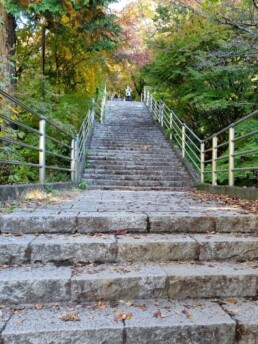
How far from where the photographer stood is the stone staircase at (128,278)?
162 cm

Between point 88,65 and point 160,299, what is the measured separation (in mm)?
7670

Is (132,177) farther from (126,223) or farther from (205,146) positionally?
(126,223)

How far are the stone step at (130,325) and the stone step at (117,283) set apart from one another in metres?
0.09

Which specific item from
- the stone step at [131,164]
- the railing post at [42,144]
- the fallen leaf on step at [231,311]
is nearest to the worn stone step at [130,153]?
the stone step at [131,164]

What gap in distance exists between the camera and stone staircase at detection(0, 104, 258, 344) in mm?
1618

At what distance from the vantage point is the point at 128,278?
1924 millimetres

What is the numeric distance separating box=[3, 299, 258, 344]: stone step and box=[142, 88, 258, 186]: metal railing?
283 cm

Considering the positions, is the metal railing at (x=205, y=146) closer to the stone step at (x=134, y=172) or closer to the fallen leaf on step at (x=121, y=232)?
the stone step at (x=134, y=172)

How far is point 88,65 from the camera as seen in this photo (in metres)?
8.48

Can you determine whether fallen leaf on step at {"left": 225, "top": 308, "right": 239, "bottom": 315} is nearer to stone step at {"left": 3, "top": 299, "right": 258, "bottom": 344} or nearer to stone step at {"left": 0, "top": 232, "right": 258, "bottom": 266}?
stone step at {"left": 3, "top": 299, "right": 258, "bottom": 344}

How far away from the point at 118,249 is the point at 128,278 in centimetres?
30

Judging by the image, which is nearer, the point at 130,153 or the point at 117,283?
the point at 117,283

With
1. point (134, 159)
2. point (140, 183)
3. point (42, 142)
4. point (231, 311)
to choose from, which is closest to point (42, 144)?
point (42, 142)

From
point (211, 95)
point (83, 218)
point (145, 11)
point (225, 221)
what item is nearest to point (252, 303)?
point (225, 221)
